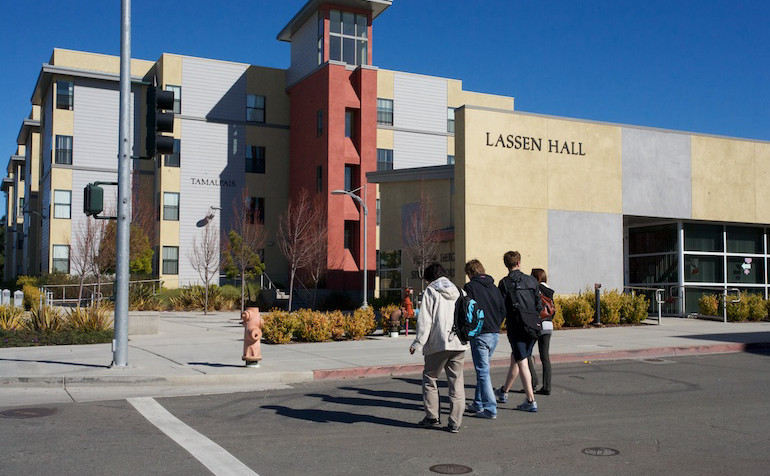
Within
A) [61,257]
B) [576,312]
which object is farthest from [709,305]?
[61,257]

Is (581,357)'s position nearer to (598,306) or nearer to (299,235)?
(598,306)

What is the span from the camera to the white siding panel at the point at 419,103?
5078 cm

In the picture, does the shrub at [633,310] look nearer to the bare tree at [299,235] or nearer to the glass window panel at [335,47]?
the bare tree at [299,235]

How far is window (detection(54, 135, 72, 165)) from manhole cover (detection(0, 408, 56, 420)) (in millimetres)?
42064

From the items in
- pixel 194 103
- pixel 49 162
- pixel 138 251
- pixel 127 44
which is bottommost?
pixel 138 251

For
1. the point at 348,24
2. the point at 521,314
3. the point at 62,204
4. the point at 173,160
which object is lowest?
the point at 521,314

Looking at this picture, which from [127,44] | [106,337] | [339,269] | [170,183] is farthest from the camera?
[170,183]

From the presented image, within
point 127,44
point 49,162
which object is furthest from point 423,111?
point 127,44

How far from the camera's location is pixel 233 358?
14.8 meters

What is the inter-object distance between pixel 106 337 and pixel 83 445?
37.4 feet

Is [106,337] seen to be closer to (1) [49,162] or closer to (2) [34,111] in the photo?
(1) [49,162]

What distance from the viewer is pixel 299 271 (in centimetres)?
4484

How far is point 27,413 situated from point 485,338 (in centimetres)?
566

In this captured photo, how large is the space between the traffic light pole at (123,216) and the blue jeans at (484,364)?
6.60m
